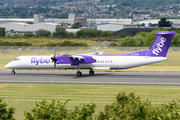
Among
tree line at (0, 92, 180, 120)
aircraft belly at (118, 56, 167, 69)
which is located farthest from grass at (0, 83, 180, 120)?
aircraft belly at (118, 56, 167, 69)

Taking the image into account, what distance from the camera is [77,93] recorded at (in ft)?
72.1

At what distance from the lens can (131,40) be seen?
77.3 meters

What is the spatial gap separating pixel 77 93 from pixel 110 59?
11.4m

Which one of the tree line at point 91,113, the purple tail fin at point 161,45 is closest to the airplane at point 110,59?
the purple tail fin at point 161,45

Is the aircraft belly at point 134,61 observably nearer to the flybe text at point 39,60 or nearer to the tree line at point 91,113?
the flybe text at point 39,60

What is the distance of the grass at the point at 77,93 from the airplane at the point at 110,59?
7.07 meters

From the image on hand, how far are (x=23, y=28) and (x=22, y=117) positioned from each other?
14807cm

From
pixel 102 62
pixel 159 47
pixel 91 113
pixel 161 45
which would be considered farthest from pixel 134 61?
pixel 91 113

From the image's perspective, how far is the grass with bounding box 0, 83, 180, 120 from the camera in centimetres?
1906

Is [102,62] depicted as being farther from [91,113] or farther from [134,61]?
[91,113]

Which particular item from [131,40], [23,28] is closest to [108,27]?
[23,28]

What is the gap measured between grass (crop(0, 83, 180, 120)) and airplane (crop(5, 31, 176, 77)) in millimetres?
7065

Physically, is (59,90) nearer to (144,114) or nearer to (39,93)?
(39,93)

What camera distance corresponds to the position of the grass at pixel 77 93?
19.1m
